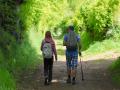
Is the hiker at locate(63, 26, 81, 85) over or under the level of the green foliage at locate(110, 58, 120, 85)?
over

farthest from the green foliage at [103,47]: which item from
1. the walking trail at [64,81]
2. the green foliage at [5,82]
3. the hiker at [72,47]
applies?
the green foliage at [5,82]

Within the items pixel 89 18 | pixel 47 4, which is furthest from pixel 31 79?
pixel 47 4

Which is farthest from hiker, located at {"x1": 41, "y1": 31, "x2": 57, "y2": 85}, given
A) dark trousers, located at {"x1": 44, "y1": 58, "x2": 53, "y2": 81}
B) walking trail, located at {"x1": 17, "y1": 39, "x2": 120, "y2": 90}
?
walking trail, located at {"x1": 17, "y1": 39, "x2": 120, "y2": 90}

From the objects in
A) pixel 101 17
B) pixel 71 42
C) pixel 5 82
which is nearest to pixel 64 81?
pixel 71 42

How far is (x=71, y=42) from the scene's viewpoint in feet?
48.9

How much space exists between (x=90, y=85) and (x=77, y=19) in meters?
24.2

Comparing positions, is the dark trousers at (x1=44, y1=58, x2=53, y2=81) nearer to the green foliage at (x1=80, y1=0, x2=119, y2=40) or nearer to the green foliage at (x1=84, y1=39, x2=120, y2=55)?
the green foliage at (x1=84, y1=39, x2=120, y2=55)

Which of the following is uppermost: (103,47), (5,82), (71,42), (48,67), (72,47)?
(71,42)

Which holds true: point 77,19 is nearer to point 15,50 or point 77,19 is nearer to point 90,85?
point 15,50

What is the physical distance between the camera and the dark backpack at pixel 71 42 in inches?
587

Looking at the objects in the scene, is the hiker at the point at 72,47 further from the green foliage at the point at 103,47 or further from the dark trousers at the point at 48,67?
the green foliage at the point at 103,47

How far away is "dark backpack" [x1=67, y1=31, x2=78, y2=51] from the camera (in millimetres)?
14914

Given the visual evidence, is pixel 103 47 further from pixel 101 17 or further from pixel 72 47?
pixel 72 47

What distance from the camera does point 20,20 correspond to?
22438 mm
